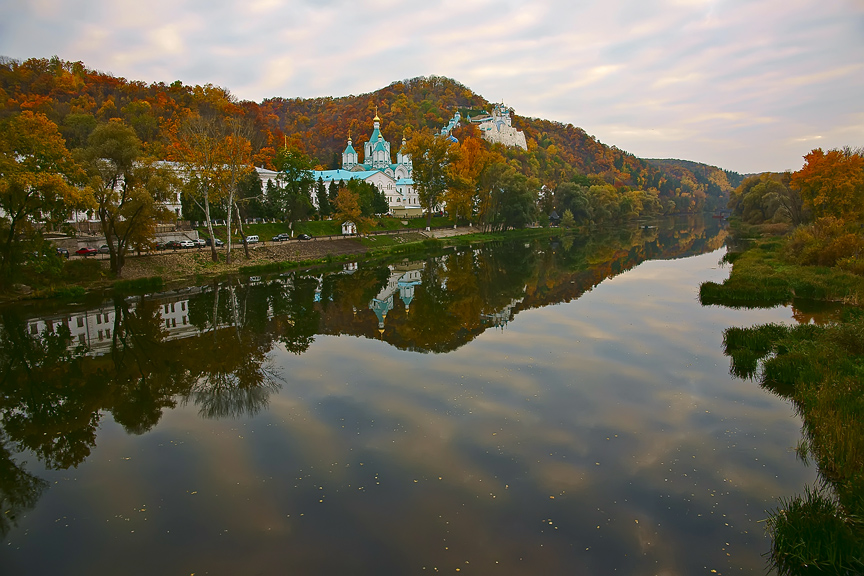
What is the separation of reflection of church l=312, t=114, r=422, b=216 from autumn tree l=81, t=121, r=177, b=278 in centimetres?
3612

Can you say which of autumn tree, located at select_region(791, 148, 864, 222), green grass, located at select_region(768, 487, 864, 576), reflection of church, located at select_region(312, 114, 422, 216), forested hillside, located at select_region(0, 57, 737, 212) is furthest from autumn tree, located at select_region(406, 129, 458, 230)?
green grass, located at select_region(768, 487, 864, 576)

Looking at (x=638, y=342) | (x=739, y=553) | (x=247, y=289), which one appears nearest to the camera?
(x=739, y=553)

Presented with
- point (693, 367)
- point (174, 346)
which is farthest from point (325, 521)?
point (174, 346)

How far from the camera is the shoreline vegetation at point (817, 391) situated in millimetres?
6930

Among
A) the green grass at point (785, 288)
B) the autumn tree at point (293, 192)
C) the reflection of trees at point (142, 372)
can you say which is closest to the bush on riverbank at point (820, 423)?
the green grass at point (785, 288)

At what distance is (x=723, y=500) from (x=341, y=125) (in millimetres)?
106851

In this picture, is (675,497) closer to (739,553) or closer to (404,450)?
(739,553)

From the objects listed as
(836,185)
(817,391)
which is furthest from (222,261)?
(836,185)

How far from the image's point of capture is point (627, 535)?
24.8 ft

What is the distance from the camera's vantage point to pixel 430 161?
57406 mm

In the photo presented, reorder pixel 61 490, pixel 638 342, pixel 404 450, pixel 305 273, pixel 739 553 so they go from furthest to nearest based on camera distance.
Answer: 1. pixel 305 273
2. pixel 638 342
3. pixel 404 450
4. pixel 61 490
5. pixel 739 553

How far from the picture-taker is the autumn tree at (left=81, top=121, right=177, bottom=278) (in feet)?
89.5

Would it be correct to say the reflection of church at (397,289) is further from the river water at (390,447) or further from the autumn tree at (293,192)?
the autumn tree at (293,192)

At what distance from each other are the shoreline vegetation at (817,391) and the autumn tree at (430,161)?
37170 millimetres
